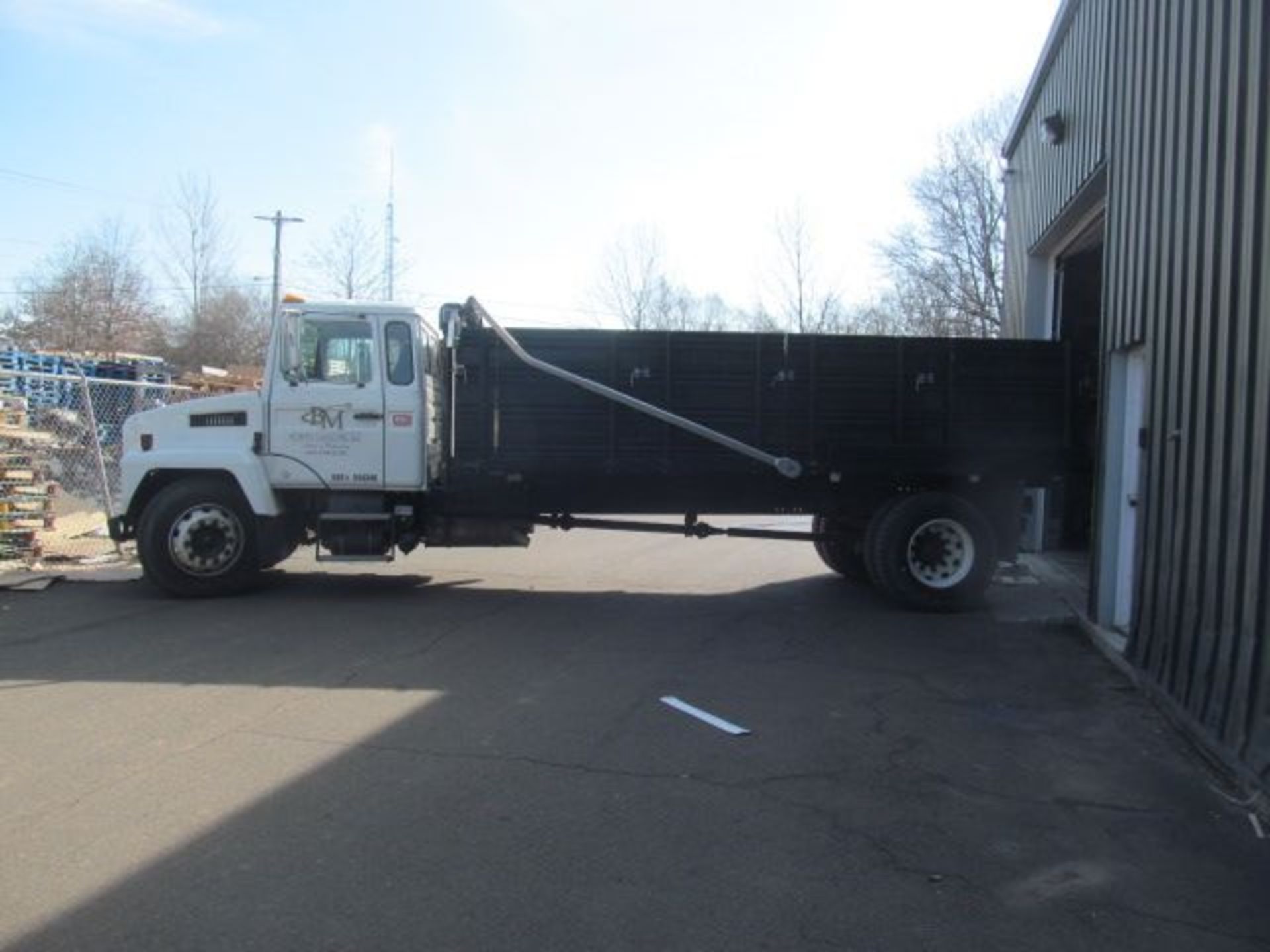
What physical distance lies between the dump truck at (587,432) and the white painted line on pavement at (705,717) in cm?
386

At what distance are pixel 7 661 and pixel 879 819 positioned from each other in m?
6.03

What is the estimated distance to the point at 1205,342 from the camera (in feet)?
21.0

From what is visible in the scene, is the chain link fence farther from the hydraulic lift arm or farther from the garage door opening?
the garage door opening

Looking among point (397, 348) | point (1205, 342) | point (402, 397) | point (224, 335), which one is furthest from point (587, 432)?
point (224, 335)

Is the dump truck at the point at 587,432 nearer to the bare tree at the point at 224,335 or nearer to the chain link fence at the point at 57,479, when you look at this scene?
the chain link fence at the point at 57,479

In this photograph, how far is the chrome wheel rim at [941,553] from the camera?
33.1 feet

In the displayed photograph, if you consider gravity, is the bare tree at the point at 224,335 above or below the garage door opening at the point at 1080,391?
above

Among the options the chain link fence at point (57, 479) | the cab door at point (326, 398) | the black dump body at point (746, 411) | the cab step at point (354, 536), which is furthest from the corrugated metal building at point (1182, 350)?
the chain link fence at point (57, 479)

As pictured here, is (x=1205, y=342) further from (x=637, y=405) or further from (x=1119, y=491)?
(x=637, y=405)

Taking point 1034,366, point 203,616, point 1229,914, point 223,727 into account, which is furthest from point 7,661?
point 1034,366

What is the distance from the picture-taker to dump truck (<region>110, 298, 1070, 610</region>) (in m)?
10.1

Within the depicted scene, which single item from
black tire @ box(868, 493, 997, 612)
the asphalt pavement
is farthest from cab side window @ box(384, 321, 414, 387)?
black tire @ box(868, 493, 997, 612)

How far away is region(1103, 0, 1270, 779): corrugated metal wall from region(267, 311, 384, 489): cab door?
6.59 metres

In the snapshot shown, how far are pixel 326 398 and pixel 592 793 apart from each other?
630cm
